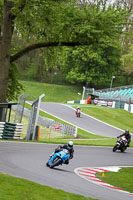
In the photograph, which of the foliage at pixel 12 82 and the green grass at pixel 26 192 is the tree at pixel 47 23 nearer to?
the foliage at pixel 12 82

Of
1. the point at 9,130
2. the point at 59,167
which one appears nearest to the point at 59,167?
the point at 59,167

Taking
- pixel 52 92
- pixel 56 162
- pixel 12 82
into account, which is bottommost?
pixel 56 162

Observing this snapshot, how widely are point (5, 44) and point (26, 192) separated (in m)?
17.9

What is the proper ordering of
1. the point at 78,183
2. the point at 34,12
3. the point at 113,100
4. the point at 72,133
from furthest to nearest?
the point at 113,100 < the point at 72,133 < the point at 34,12 < the point at 78,183

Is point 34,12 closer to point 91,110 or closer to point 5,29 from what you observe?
point 5,29

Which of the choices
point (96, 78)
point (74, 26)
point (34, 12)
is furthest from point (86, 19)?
point (96, 78)

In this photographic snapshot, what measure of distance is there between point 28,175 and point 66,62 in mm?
76064

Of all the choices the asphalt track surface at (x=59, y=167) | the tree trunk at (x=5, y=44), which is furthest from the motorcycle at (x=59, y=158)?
the tree trunk at (x=5, y=44)

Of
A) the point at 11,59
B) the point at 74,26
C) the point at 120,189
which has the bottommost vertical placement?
the point at 120,189

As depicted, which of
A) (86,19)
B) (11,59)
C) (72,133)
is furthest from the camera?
(72,133)

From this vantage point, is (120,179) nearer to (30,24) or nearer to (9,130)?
(9,130)

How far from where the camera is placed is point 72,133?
118 ft

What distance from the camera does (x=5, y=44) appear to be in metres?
26.0

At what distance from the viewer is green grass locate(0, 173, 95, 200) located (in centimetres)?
862
